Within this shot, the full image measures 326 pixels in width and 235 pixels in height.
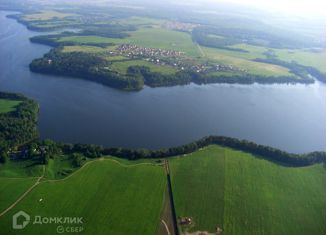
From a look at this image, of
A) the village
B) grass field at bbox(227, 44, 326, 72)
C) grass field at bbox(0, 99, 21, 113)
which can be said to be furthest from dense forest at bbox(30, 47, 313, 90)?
grass field at bbox(0, 99, 21, 113)

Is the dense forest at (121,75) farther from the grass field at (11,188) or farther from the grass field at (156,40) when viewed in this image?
the grass field at (11,188)

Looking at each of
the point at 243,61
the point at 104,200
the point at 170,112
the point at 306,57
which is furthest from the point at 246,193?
the point at 306,57

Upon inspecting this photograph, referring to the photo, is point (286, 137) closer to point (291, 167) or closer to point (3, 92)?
point (291, 167)

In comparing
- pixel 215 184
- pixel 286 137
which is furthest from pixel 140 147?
pixel 286 137

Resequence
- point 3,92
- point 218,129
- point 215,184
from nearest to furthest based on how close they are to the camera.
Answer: point 215,184
point 218,129
point 3,92

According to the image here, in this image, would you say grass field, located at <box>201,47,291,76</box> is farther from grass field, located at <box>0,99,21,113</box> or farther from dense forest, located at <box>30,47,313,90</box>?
grass field, located at <box>0,99,21,113</box>

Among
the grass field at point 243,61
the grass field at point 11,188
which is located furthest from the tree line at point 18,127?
the grass field at point 243,61
